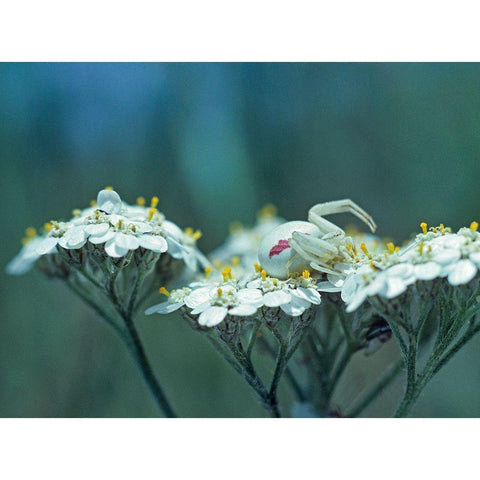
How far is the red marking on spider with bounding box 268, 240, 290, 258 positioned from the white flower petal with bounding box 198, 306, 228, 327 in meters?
0.27

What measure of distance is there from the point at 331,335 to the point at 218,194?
1.96 metres

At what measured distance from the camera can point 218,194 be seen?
14.2 feet

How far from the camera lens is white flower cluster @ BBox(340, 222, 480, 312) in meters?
1.78

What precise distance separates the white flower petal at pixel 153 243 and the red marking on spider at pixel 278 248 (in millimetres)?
395

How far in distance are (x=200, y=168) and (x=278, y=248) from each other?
2.39 metres

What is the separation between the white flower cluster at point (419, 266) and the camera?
1775 millimetres

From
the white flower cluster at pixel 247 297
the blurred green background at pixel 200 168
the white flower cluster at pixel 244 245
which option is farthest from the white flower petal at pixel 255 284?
the blurred green background at pixel 200 168

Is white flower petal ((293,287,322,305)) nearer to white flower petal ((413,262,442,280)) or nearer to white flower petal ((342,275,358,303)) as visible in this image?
white flower petal ((342,275,358,303))

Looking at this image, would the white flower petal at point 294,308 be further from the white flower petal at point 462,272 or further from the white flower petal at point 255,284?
the white flower petal at point 462,272

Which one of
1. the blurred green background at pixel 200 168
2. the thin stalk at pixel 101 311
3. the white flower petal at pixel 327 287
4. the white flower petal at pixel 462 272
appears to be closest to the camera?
the white flower petal at pixel 462 272

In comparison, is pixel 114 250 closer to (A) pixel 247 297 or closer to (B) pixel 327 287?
(A) pixel 247 297

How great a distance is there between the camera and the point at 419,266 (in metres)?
1.82

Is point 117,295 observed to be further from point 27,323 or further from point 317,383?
point 27,323

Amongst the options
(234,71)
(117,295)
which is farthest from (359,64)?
(117,295)
